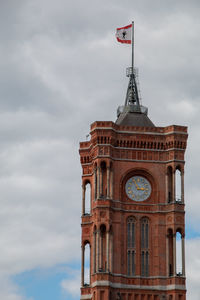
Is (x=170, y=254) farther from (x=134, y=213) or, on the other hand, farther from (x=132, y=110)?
(x=132, y=110)

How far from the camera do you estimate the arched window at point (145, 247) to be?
11700 centimetres

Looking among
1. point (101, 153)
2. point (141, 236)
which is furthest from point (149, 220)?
point (101, 153)

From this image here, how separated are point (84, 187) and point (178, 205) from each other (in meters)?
12.6

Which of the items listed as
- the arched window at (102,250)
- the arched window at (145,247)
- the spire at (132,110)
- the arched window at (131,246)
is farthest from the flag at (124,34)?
the arched window at (102,250)

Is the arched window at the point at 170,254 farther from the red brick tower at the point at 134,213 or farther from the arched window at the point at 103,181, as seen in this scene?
the arched window at the point at 103,181

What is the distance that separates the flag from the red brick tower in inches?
397

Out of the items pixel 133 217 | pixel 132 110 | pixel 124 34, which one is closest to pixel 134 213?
pixel 133 217

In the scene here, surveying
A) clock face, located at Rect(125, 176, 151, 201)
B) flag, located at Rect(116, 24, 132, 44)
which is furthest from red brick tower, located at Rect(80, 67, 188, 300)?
flag, located at Rect(116, 24, 132, 44)

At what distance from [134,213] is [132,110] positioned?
1414 cm

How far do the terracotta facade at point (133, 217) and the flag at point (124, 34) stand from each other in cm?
1182

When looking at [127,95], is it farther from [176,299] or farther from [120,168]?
[176,299]

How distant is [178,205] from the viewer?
11831 centimetres

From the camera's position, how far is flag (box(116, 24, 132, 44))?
127 meters

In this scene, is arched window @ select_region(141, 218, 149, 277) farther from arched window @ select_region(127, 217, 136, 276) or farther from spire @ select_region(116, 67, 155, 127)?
spire @ select_region(116, 67, 155, 127)
